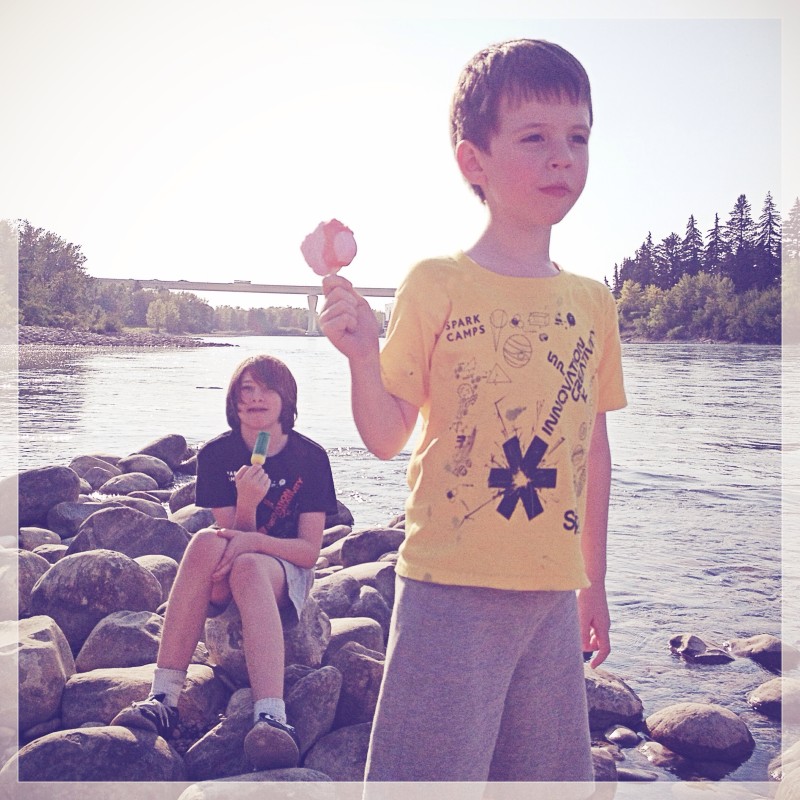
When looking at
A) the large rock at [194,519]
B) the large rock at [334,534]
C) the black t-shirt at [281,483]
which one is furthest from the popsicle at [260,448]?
the large rock at [334,534]

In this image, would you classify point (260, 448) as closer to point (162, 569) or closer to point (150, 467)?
point (162, 569)

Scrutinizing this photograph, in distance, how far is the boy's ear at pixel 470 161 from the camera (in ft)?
6.73

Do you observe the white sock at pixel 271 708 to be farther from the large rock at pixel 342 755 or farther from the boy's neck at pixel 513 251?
the boy's neck at pixel 513 251

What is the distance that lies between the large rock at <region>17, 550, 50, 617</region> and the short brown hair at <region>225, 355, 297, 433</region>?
1.40 metres

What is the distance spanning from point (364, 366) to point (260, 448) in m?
1.60

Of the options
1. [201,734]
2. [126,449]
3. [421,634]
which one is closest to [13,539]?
[201,734]

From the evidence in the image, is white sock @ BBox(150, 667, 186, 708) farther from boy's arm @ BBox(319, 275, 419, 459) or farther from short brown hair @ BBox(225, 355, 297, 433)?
boy's arm @ BBox(319, 275, 419, 459)

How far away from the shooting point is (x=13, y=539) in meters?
6.16

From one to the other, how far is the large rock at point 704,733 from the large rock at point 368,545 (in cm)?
228

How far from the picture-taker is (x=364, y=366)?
72.4 inches

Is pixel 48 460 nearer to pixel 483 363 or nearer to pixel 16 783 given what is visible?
pixel 16 783

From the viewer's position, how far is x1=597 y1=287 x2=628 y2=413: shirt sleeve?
7.31 ft

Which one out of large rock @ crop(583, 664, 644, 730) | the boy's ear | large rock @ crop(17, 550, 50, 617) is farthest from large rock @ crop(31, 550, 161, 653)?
the boy's ear

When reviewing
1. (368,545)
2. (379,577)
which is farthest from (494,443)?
(368,545)
